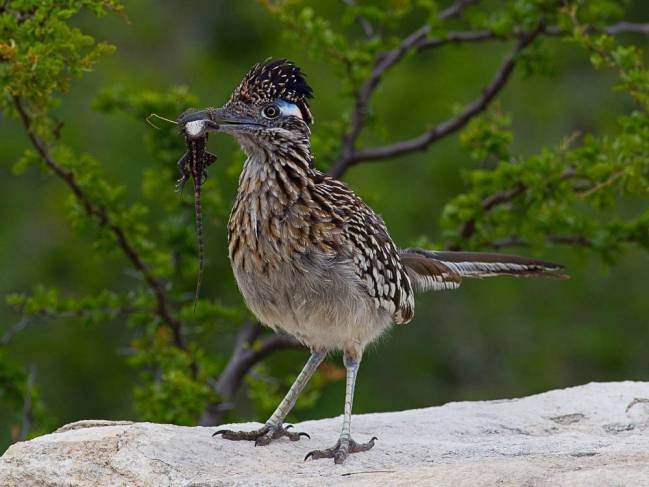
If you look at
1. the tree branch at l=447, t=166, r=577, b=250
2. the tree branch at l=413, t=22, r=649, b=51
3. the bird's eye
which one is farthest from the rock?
the tree branch at l=413, t=22, r=649, b=51

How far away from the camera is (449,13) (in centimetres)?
1056

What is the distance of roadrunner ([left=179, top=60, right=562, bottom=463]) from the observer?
6551mm

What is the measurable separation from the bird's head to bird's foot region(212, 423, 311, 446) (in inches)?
60.7

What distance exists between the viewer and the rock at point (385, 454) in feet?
18.3

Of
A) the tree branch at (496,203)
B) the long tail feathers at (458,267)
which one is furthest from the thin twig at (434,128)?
the long tail feathers at (458,267)

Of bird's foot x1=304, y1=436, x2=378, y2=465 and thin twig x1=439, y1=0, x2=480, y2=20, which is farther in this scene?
thin twig x1=439, y1=0, x2=480, y2=20

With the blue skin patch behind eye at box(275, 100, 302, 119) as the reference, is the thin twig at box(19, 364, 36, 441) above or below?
below

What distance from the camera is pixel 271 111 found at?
6605 millimetres

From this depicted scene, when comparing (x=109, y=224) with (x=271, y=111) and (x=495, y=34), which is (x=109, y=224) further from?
(x=495, y=34)

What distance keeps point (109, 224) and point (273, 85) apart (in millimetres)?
3272

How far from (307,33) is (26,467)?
16.3 ft

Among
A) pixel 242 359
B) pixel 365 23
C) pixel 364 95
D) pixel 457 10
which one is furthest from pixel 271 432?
pixel 457 10

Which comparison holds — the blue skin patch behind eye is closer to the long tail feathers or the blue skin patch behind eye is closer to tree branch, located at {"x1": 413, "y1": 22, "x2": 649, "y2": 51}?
the long tail feathers

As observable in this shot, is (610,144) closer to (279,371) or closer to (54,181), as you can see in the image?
(279,371)
